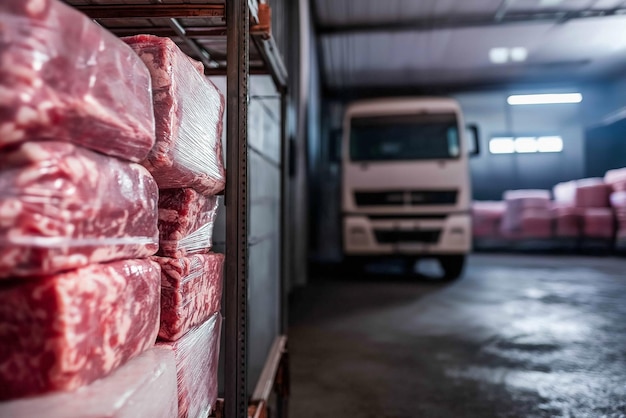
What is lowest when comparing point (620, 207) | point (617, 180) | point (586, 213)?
point (586, 213)

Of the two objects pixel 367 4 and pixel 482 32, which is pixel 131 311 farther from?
pixel 482 32

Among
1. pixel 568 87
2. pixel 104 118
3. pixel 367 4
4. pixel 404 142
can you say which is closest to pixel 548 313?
pixel 404 142

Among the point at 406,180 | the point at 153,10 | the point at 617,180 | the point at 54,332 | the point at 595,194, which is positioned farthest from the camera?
the point at 595,194

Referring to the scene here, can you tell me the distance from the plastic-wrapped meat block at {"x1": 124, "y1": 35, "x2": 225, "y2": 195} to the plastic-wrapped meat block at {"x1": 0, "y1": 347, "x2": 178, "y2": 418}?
0.46m

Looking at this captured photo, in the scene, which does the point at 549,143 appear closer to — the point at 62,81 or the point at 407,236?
the point at 407,236

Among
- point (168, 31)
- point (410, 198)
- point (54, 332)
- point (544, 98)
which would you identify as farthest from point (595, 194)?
point (54, 332)

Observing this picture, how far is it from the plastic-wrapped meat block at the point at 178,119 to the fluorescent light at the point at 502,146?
12.8 metres

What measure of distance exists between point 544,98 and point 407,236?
8.55 metres

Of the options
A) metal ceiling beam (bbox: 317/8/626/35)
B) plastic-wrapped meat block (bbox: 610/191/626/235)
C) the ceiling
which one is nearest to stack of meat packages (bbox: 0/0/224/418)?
the ceiling

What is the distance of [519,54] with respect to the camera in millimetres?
10250

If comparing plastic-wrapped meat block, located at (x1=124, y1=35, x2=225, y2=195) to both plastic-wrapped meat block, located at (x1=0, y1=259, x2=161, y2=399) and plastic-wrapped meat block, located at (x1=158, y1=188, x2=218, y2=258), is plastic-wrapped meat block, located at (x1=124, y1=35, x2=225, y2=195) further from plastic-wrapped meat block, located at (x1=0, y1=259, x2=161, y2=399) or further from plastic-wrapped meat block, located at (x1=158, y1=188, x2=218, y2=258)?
plastic-wrapped meat block, located at (x1=0, y1=259, x2=161, y2=399)

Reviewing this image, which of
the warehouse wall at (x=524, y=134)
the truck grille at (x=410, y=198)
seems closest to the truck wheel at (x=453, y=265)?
the truck grille at (x=410, y=198)

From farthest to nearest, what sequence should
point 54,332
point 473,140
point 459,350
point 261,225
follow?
point 473,140 < point 459,350 < point 261,225 < point 54,332

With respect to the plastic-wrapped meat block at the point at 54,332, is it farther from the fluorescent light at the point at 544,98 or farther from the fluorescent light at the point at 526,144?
the fluorescent light at the point at 526,144
